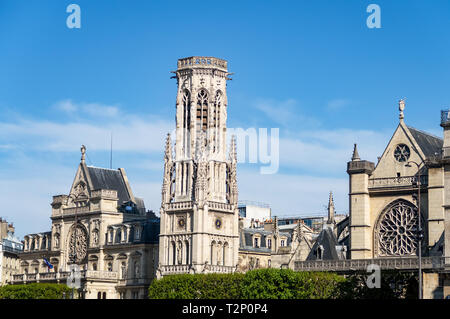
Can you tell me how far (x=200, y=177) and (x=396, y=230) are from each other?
2648 centimetres

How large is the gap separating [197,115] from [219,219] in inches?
495

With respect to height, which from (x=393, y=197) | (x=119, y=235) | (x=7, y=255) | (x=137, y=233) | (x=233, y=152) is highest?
(x=233, y=152)

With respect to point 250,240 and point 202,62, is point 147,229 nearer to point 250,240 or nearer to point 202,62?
point 250,240

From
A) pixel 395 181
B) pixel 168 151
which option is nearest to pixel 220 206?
pixel 168 151

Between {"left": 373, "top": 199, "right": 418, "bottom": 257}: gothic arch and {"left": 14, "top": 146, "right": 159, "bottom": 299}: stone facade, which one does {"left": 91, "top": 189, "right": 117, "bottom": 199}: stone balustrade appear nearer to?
{"left": 14, "top": 146, "right": 159, "bottom": 299}: stone facade

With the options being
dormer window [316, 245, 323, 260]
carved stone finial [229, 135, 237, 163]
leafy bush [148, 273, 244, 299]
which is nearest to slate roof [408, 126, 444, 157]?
dormer window [316, 245, 323, 260]

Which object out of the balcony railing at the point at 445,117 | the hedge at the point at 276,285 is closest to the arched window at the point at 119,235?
the hedge at the point at 276,285

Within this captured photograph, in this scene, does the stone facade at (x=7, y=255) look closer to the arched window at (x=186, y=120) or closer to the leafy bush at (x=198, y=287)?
the arched window at (x=186, y=120)

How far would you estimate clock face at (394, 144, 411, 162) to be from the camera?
332ft

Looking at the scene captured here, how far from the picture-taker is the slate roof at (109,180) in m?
134

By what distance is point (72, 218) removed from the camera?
134375mm

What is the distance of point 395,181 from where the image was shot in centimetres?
10112

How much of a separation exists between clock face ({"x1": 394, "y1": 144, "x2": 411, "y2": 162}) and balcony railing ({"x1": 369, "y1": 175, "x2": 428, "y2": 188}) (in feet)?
6.42
